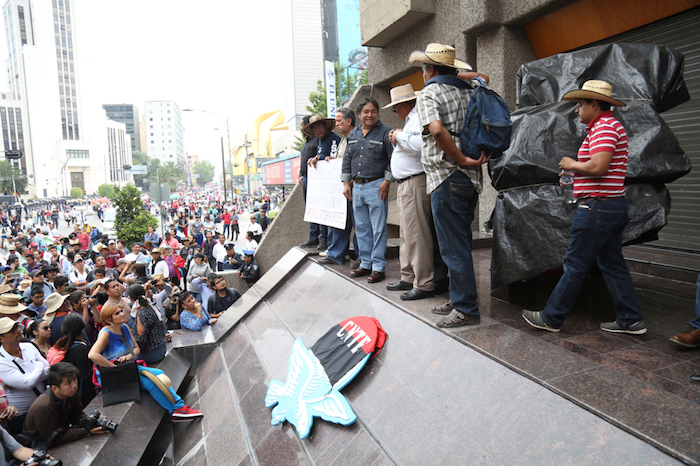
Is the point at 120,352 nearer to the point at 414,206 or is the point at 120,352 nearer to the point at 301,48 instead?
the point at 414,206

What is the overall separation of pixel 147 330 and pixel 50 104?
4569 inches

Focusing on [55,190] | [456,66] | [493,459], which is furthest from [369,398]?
[55,190]

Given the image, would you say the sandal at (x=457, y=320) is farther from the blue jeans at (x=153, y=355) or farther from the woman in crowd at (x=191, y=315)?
the woman in crowd at (x=191, y=315)

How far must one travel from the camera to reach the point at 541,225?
365 centimetres

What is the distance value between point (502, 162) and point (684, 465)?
2617 millimetres

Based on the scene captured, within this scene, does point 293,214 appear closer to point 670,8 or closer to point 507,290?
point 507,290

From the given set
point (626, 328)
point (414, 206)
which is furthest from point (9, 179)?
point (626, 328)

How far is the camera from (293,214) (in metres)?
10.4

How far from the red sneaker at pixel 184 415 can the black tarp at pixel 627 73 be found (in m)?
5.03

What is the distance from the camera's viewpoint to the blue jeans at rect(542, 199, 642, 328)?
10.1 feet

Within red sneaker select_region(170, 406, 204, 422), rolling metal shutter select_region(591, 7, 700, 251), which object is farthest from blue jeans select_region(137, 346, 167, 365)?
rolling metal shutter select_region(591, 7, 700, 251)

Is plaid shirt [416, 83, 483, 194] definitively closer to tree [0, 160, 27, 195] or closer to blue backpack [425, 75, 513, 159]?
blue backpack [425, 75, 513, 159]

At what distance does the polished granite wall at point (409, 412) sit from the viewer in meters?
2.29

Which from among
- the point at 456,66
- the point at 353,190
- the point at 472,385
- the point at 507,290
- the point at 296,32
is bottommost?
the point at 472,385
